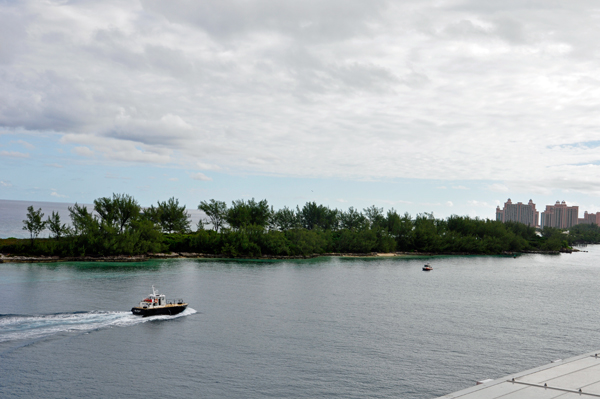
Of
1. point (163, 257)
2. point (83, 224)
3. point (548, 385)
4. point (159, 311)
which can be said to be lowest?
point (159, 311)

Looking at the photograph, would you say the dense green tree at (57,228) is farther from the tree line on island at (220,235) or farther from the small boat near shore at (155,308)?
the small boat near shore at (155,308)

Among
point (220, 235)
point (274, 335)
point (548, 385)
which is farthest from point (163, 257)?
point (548, 385)

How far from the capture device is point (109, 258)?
11719 centimetres

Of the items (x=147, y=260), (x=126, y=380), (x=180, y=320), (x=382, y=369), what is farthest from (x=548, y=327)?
(x=147, y=260)

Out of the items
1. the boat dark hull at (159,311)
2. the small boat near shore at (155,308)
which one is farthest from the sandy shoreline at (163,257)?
the boat dark hull at (159,311)

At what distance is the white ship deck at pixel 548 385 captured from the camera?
2162cm

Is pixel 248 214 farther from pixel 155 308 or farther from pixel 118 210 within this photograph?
pixel 155 308

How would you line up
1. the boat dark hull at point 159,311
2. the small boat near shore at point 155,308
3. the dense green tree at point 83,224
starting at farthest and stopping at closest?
the dense green tree at point 83,224
the small boat near shore at point 155,308
the boat dark hull at point 159,311

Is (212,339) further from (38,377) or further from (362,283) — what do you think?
(362,283)

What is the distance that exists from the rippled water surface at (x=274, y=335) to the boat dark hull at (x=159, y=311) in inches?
38.0

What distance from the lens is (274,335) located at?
48.3 m

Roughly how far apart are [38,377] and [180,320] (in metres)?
20.7

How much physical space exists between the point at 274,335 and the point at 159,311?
1680 centimetres

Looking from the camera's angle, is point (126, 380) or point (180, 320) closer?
point (126, 380)
